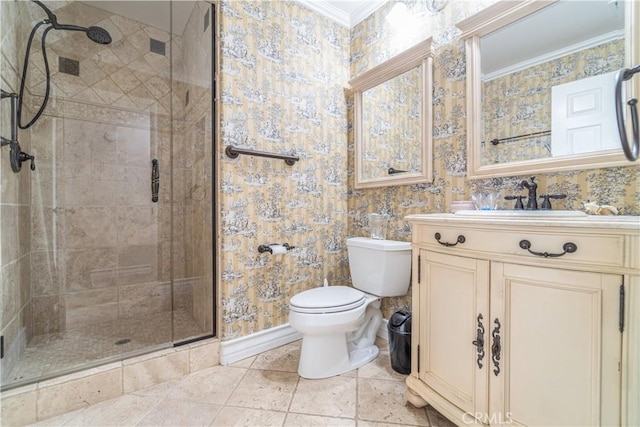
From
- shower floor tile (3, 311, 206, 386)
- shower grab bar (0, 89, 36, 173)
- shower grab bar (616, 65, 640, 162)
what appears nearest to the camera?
shower grab bar (616, 65, 640, 162)

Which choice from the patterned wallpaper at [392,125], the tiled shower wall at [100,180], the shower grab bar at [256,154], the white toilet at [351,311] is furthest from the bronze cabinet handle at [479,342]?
the tiled shower wall at [100,180]

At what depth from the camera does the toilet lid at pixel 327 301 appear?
1.46 meters

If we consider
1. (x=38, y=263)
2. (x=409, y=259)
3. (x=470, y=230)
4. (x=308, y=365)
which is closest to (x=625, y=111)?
(x=470, y=230)

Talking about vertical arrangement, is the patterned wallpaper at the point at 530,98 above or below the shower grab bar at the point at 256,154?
above

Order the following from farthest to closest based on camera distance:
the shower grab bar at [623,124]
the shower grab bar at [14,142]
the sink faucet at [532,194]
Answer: the shower grab bar at [14,142] → the sink faucet at [532,194] → the shower grab bar at [623,124]

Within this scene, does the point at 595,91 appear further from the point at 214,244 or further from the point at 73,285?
the point at 73,285

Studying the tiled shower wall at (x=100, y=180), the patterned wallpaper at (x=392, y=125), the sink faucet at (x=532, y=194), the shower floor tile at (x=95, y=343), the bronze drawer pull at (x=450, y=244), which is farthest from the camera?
the tiled shower wall at (x=100, y=180)

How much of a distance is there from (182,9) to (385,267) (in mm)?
2424

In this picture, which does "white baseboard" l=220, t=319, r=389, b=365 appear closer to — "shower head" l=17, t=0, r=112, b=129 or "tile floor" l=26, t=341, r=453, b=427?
"tile floor" l=26, t=341, r=453, b=427

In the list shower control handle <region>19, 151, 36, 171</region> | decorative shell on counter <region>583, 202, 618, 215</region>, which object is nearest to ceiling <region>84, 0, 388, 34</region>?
shower control handle <region>19, 151, 36, 171</region>

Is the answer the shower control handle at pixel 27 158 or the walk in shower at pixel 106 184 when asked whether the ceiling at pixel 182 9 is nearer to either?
the walk in shower at pixel 106 184

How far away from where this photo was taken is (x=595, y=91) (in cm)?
113

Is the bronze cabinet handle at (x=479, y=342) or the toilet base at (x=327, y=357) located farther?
the toilet base at (x=327, y=357)

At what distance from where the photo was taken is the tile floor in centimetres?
119
